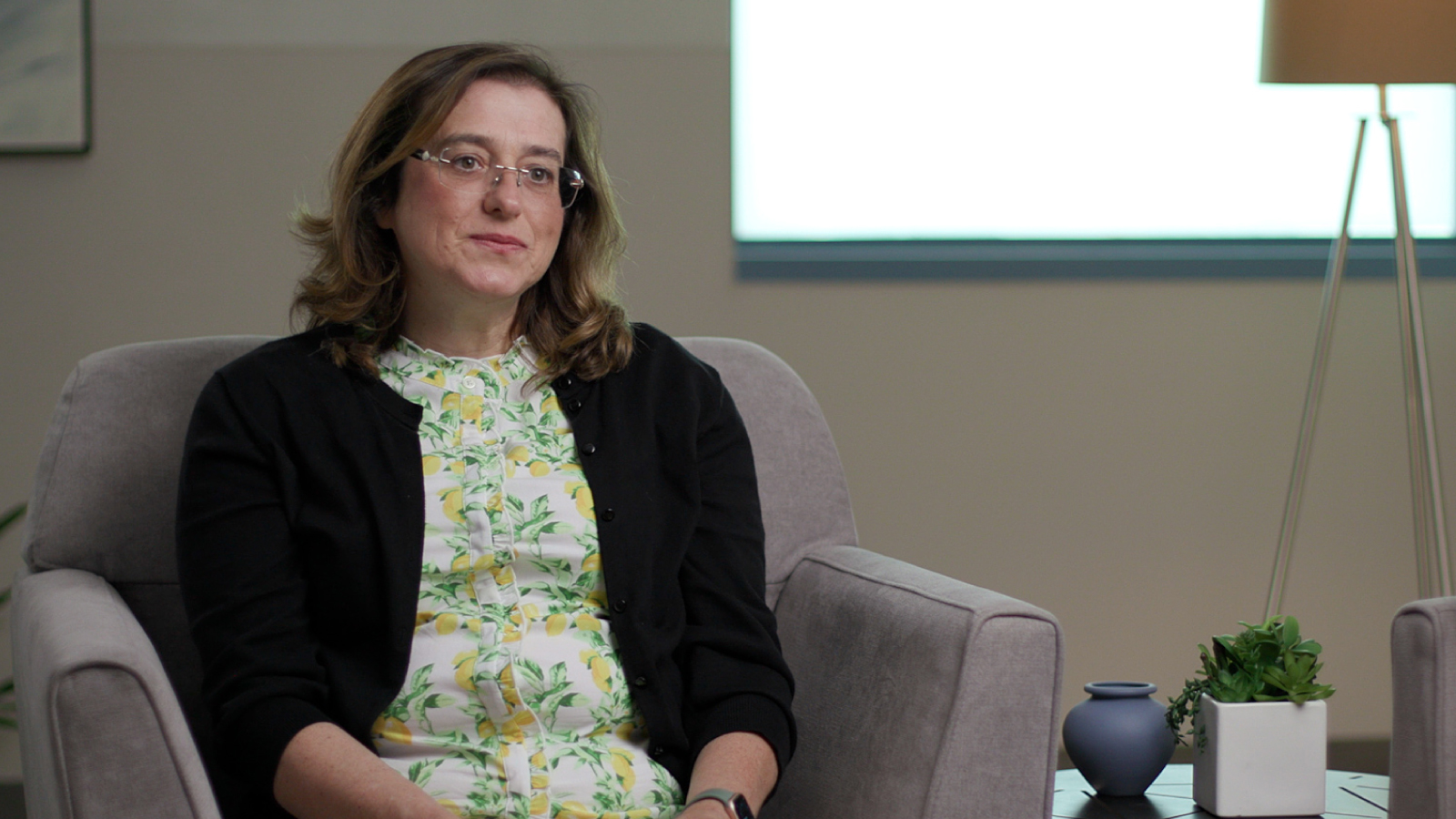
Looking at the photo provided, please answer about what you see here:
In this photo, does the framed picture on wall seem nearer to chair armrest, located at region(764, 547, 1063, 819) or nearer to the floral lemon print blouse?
the floral lemon print blouse

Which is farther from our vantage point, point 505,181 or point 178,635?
point 178,635

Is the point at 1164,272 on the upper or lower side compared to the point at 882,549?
upper

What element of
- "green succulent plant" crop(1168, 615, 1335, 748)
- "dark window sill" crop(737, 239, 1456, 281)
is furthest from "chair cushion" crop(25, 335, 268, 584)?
"dark window sill" crop(737, 239, 1456, 281)

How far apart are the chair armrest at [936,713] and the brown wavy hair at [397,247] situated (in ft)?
1.42

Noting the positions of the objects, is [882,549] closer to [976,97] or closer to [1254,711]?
[976,97]

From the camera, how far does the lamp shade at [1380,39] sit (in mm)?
2270

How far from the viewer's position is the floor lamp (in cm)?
227

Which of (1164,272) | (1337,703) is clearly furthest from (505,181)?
(1337,703)

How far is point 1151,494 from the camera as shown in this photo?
2992mm

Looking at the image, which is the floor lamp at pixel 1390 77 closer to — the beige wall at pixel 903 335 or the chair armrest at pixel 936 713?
the beige wall at pixel 903 335

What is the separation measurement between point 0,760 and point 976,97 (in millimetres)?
2517

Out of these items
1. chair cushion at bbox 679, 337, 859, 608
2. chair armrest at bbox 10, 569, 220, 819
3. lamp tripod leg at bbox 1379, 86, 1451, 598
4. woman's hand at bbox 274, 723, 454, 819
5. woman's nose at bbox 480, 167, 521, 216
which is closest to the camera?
chair armrest at bbox 10, 569, 220, 819

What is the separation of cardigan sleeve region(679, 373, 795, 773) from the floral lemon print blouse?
8 centimetres

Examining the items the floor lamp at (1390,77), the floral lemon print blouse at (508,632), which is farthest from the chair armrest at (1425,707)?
the floor lamp at (1390,77)
